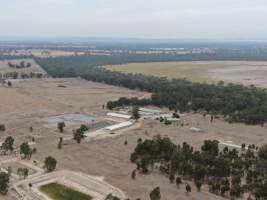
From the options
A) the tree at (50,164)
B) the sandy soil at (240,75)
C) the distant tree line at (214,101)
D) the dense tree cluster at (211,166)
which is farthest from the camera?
the sandy soil at (240,75)

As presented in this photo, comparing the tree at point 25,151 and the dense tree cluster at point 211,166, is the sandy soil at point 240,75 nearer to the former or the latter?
the dense tree cluster at point 211,166

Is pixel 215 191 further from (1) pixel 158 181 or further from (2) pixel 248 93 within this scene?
(2) pixel 248 93

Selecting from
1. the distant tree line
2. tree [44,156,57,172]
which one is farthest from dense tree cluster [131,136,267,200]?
the distant tree line

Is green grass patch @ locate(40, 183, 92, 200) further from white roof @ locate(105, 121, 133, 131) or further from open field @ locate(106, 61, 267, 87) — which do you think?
open field @ locate(106, 61, 267, 87)

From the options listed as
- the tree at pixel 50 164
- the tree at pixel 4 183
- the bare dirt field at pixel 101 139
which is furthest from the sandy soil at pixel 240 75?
the tree at pixel 4 183

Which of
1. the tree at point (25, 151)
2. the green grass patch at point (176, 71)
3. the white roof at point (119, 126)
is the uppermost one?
the tree at point (25, 151)

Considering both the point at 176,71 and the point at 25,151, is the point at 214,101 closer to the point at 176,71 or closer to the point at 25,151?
the point at 25,151

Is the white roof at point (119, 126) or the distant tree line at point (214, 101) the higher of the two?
the distant tree line at point (214, 101)
